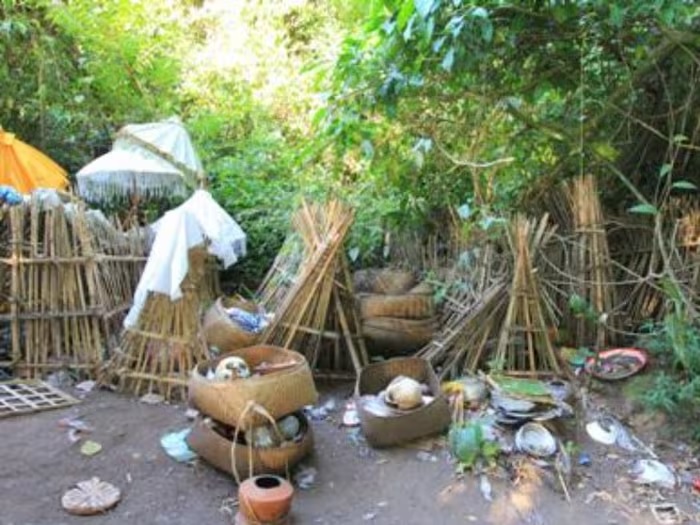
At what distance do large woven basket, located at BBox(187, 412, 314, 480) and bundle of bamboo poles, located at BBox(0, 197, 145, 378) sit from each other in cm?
163

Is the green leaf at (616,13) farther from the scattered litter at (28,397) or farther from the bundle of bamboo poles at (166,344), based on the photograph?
the scattered litter at (28,397)

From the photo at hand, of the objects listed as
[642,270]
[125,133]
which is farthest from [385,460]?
[125,133]

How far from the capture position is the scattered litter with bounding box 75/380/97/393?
4441 mm

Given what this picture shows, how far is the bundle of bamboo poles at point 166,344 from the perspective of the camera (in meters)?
4.32

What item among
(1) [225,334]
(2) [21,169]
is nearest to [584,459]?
(1) [225,334]

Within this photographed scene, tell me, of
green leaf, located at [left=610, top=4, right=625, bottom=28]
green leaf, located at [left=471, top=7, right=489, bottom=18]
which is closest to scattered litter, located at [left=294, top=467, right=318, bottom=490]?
green leaf, located at [left=471, top=7, right=489, bottom=18]

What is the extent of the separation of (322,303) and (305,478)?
1417 mm

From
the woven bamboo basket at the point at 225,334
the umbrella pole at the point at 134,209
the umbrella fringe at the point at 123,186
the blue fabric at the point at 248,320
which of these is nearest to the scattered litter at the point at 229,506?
the woven bamboo basket at the point at 225,334

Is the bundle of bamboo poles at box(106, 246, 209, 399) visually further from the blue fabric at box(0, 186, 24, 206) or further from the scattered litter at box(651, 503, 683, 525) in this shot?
the scattered litter at box(651, 503, 683, 525)

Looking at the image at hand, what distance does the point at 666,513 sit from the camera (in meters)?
3.16

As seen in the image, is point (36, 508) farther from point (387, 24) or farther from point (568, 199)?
point (568, 199)

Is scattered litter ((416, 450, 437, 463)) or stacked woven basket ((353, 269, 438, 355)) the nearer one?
scattered litter ((416, 450, 437, 463))

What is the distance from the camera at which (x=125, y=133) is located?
6.25 m

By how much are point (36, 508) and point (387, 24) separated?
296 cm
